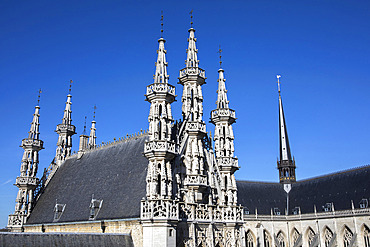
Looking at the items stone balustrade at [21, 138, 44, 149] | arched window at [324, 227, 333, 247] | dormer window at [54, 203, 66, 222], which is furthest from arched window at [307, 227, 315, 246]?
stone balustrade at [21, 138, 44, 149]

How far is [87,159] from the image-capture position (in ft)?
125

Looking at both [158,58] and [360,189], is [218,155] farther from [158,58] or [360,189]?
[360,189]

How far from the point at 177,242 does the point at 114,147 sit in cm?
1390

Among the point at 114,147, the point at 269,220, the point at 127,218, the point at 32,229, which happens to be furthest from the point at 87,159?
the point at 269,220

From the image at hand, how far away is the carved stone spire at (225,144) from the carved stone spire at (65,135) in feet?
71.9

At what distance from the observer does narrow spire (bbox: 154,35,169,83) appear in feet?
89.0

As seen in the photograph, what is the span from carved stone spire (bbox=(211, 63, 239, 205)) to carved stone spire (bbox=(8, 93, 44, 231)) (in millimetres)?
21932

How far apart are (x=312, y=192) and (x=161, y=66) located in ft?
158

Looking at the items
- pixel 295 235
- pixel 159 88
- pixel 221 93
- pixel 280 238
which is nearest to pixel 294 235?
pixel 295 235

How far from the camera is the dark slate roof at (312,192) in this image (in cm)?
5747

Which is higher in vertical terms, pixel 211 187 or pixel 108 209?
pixel 211 187

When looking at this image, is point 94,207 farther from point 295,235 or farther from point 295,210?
point 295,235

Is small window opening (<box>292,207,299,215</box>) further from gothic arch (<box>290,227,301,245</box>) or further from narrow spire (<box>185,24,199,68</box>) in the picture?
narrow spire (<box>185,24,199,68</box>)

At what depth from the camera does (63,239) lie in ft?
77.2
